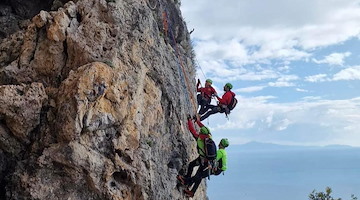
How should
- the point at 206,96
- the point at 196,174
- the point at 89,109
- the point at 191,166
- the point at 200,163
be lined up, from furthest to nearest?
the point at 206,96, the point at 191,166, the point at 196,174, the point at 200,163, the point at 89,109

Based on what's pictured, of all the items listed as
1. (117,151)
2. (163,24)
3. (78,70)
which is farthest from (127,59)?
(163,24)

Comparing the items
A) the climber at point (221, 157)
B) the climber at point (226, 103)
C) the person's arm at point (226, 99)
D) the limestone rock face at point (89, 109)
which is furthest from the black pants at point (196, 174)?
the person's arm at point (226, 99)

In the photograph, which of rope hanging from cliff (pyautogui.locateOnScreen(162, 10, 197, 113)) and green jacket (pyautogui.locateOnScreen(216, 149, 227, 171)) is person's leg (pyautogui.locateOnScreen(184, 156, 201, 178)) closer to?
green jacket (pyautogui.locateOnScreen(216, 149, 227, 171))

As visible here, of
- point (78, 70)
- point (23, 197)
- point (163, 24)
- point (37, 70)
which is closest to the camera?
point (23, 197)

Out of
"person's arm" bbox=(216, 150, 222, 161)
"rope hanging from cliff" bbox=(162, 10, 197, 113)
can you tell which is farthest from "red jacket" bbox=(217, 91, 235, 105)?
"person's arm" bbox=(216, 150, 222, 161)

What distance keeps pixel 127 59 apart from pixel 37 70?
2.63 m

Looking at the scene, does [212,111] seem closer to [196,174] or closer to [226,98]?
[226,98]

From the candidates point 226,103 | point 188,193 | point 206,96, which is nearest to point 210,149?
point 188,193

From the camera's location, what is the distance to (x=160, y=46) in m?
14.3

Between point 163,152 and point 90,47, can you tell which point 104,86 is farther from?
point 163,152

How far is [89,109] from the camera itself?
976 cm

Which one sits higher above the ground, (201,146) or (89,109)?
(201,146)

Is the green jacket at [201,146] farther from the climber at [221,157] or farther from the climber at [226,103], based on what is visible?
the climber at [226,103]

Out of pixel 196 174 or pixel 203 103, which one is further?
pixel 203 103
